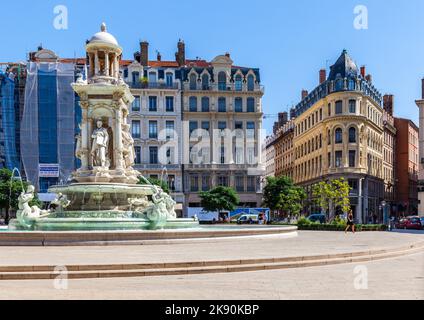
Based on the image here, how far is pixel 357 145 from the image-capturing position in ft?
244

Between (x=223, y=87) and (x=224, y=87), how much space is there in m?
0.12

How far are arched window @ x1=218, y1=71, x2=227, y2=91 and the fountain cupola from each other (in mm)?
44746

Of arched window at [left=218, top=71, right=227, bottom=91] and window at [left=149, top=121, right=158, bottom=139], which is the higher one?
arched window at [left=218, top=71, right=227, bottom=91]

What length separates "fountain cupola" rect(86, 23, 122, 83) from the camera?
29.9 meters

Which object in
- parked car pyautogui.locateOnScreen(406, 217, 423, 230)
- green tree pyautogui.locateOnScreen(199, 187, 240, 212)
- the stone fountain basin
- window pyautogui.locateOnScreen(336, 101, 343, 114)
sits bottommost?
parked car pyautogui.locateOnScreen(406, 217, 423, 230)

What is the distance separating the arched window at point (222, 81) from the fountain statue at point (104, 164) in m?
44.7

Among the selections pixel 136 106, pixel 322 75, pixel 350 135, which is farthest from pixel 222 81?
pixel 322 75

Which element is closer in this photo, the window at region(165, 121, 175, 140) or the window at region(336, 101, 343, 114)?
the window at region(165, 121, 175, 140)

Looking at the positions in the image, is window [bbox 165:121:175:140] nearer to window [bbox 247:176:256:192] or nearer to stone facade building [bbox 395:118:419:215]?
window [bbox 247:176:256:192]

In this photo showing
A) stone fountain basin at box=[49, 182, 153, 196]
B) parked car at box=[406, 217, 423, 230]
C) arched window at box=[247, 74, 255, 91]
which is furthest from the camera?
arched window at box=[247, 74, 255, 91]

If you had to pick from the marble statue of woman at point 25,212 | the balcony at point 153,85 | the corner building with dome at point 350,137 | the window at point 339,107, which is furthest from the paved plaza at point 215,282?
the window at point 339,107

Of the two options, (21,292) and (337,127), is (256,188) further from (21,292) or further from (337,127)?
(21,292)

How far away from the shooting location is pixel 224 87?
75062 mm

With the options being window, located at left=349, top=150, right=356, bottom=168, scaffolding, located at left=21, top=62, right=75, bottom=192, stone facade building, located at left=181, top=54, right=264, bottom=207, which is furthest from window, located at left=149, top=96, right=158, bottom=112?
window, located at left=349, top=150, right=356, bottom=168
